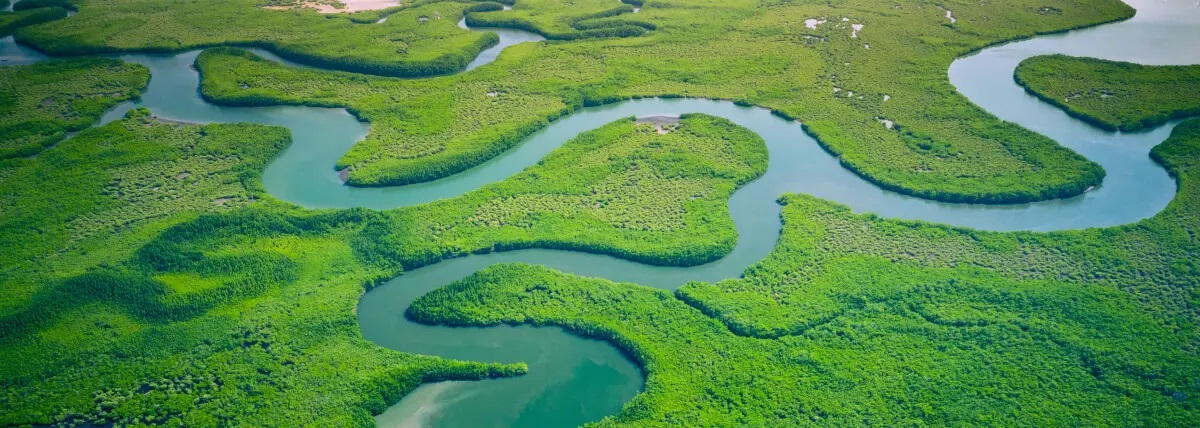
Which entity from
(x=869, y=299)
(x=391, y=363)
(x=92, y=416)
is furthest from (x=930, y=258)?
(x=92, y=416)

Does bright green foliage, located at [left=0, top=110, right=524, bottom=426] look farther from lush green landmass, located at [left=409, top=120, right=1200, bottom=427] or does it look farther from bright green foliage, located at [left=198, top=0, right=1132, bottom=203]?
bright green foliage, located at [left=198, top=0, right=1132, bottom=203]

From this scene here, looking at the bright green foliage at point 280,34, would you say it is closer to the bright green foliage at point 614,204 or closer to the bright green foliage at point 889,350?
the bright green foliage at point 614,204

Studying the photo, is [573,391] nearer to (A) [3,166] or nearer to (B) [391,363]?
(B) [391,363]

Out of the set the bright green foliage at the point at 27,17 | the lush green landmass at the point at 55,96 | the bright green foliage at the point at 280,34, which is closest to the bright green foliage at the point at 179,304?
the lush green landmass at the point at 55,96

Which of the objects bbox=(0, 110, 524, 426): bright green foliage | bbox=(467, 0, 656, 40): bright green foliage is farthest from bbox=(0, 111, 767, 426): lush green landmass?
bbox=(467, 0, 656, 40): bright green foliage

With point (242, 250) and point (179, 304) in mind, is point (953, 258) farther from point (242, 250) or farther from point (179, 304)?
point (179, 304)
